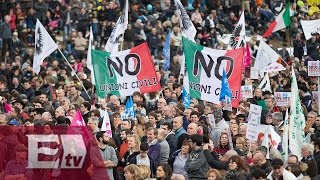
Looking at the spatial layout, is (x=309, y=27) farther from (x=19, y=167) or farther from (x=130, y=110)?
(x=19, y=167)

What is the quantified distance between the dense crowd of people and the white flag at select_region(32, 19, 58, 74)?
39 cm

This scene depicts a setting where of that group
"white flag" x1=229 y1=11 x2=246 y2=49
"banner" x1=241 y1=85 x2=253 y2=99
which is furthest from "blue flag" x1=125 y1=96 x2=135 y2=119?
"white flag" x1=229 y1=11 x2=246 y2=49

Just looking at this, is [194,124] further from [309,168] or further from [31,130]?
[31,130]

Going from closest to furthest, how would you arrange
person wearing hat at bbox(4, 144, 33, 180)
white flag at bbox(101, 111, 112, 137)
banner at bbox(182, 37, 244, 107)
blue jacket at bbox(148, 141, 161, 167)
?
1. person wearing hat at bbox(4, 144, 33, 180)
2. blue jacket at bbox(148, 141, 161, 167)
3. white flag at bbox(101, 111, 112, 137)
4. banner at bbox(182, 37, 244, 107)

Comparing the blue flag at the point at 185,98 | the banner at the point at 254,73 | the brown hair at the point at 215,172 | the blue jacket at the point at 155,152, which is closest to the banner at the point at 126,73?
the blue flag at the point at 185,98

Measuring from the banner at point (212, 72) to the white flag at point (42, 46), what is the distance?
5.41m

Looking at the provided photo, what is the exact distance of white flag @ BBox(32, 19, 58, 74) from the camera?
2570 cm

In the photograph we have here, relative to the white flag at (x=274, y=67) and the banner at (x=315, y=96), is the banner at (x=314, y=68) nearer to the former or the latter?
the banner at (x=315, y=96)

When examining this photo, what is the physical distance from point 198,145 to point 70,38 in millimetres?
20372

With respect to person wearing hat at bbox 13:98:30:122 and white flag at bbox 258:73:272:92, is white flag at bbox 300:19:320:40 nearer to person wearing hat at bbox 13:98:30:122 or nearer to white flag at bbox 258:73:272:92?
white flag at bbox 258:73:272:92

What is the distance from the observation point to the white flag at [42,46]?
1012 inches

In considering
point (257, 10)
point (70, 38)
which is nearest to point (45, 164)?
point (70, 38)

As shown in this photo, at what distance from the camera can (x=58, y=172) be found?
12727 mm

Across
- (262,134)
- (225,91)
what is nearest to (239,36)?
(225,91)
